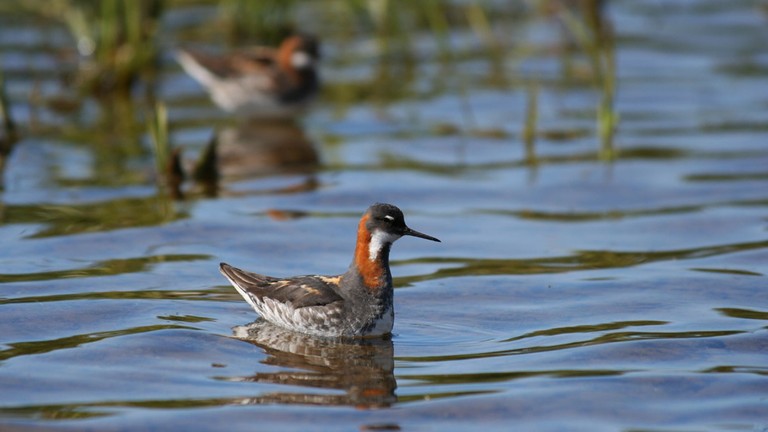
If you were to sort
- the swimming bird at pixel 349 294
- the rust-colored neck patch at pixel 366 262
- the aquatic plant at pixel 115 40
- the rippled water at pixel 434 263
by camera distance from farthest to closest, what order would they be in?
the aquatic plant at pixel 115 40 < the rust-colored neck patch at pixel 366 262 < the swimming bird at pixel 349 294 < the rippled water at pixel 434 263

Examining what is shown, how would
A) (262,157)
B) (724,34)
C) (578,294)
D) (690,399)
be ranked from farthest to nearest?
(724,34), (262,157), (578,294), (690,399)

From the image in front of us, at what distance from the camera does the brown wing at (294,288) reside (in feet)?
30.9

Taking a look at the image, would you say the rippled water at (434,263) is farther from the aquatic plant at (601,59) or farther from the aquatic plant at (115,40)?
the aquatic plant at (115,40)

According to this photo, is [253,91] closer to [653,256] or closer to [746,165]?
[746,165]

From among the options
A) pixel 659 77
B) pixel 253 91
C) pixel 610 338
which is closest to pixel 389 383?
pixel 610 338

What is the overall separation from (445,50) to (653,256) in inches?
325

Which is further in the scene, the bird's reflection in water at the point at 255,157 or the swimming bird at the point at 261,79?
the swimming bird at the point at 261,79

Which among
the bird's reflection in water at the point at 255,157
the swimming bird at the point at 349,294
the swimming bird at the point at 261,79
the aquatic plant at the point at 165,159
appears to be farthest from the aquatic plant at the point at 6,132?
the swimming bird at the point at 349,294

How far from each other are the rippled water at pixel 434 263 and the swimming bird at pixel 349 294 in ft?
0.44

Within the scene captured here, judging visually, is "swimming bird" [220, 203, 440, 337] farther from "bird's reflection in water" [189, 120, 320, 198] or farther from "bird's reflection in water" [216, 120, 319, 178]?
"bird's reflection in water" [216, 120, 319, 178]

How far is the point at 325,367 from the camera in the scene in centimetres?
873

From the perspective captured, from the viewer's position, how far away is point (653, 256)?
457 inches

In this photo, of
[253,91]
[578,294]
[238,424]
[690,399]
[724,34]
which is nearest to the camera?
[238,424]

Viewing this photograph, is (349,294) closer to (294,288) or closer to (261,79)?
(294,288)
